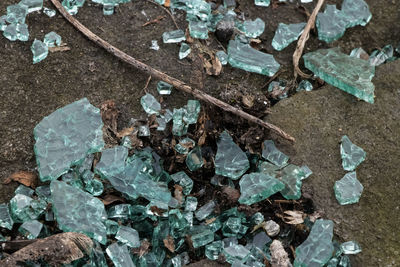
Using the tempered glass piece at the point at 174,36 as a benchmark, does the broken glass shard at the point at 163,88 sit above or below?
below

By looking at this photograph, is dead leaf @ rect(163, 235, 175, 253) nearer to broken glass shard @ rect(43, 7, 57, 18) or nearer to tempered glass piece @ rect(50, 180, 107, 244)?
tempered glass piece @ rect(50, 180, 107, 244)

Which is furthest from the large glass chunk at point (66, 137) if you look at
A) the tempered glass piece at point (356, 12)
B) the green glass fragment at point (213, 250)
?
the tempered glass piece at point (356, 12)

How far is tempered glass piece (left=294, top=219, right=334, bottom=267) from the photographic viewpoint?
2.11m

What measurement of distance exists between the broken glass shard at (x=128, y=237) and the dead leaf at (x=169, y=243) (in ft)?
0.36

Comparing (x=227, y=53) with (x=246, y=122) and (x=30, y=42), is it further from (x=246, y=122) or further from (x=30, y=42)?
(x=30, y=42)

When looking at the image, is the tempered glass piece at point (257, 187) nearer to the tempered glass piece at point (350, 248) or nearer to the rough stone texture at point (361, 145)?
the rough stone texture at point (361, 145)

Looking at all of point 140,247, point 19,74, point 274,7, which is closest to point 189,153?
point 140,247

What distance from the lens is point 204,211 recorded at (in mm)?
2221

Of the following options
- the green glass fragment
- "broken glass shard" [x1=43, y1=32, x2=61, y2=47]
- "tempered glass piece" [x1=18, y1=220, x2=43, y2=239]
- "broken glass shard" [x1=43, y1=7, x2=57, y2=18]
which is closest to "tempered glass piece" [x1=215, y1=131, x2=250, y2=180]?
the green glass fragment

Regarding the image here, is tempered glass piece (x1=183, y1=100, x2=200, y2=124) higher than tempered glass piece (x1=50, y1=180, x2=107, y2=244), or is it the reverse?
tempered glass piece (x1=183, y1=100, x2=200, y2=124)

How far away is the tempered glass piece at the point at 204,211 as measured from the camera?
2.21 metres

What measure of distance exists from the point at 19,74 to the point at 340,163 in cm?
147

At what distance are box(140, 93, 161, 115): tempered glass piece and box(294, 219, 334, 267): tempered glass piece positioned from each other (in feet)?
Result: 2.74

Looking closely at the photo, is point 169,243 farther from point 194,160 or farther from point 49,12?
point 49,12
